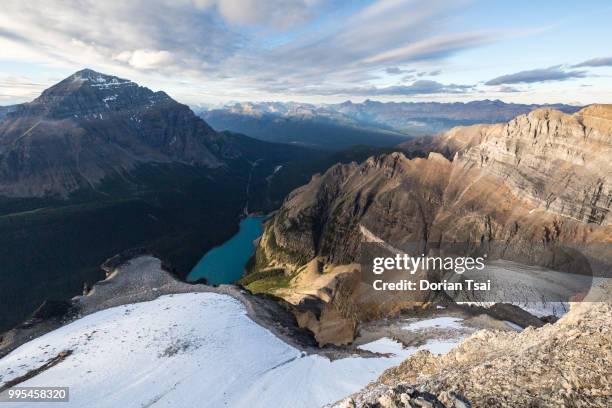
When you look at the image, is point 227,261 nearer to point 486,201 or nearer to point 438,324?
point 486,201

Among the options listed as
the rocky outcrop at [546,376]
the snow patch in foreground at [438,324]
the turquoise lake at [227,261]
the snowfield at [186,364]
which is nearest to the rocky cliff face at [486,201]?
the turquoise lake at [227,261]

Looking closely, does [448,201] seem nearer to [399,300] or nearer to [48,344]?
[399,300]

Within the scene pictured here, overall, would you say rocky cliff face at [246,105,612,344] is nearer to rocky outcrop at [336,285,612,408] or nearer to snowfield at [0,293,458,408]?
snowfield at [0,293,458,408]

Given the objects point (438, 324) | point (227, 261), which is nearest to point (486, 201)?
point (438, 324)

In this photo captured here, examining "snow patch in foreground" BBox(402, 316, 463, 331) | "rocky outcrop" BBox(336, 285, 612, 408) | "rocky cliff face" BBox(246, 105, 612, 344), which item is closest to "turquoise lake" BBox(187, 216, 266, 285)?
"rocky cliff face" BBox(246, 105, 612, 344)

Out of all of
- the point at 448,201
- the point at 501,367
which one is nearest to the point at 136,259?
the point at 501,367

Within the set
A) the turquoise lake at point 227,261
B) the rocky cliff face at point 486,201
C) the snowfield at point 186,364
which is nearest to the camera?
the snowfield at point 186,364

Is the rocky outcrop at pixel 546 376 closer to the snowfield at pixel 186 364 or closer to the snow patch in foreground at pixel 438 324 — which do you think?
the snowfield at pixel 186 364
